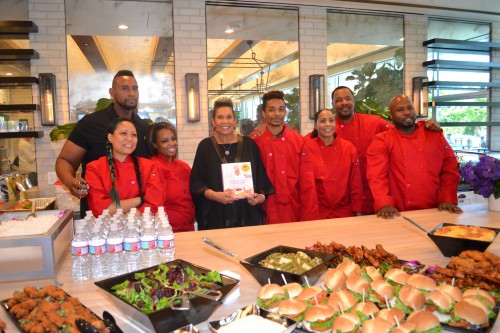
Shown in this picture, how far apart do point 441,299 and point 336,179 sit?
2.29m

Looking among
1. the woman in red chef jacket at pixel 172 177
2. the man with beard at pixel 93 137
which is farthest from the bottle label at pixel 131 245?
the man with beard at pixel 93 137

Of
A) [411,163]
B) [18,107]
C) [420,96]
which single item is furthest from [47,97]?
[420,96]

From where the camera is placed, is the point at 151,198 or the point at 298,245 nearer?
the point at 298,245

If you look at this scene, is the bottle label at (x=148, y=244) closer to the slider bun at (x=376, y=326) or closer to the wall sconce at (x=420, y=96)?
the slider bun at (x=376, y=326)

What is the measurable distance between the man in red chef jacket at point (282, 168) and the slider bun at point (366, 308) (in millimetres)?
2208

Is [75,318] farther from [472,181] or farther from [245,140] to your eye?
[472,181]

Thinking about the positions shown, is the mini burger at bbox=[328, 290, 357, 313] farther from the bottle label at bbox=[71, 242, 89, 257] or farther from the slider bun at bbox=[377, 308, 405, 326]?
the bottle label at bbox=[71, 242, 89, 257]

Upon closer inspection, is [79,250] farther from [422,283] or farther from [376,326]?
[422,283]

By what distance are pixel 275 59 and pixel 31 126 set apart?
369 centimetres

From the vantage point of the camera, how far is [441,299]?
1.30 meters

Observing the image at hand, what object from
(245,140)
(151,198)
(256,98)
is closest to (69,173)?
(151,198)

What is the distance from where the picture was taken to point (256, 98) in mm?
6277

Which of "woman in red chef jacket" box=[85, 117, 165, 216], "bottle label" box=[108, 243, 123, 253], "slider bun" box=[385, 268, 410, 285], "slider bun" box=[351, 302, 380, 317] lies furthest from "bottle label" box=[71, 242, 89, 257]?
"slider bun" box=[385, 268, 410, 285]

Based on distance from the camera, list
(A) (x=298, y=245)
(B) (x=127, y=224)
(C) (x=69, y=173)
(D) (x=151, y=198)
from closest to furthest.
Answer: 1. (B) (x=127, y=224)
2. (A) (x=298, y=245)
3. (D) (x=151, y=198)
4. (C) (x=69, y=173)
